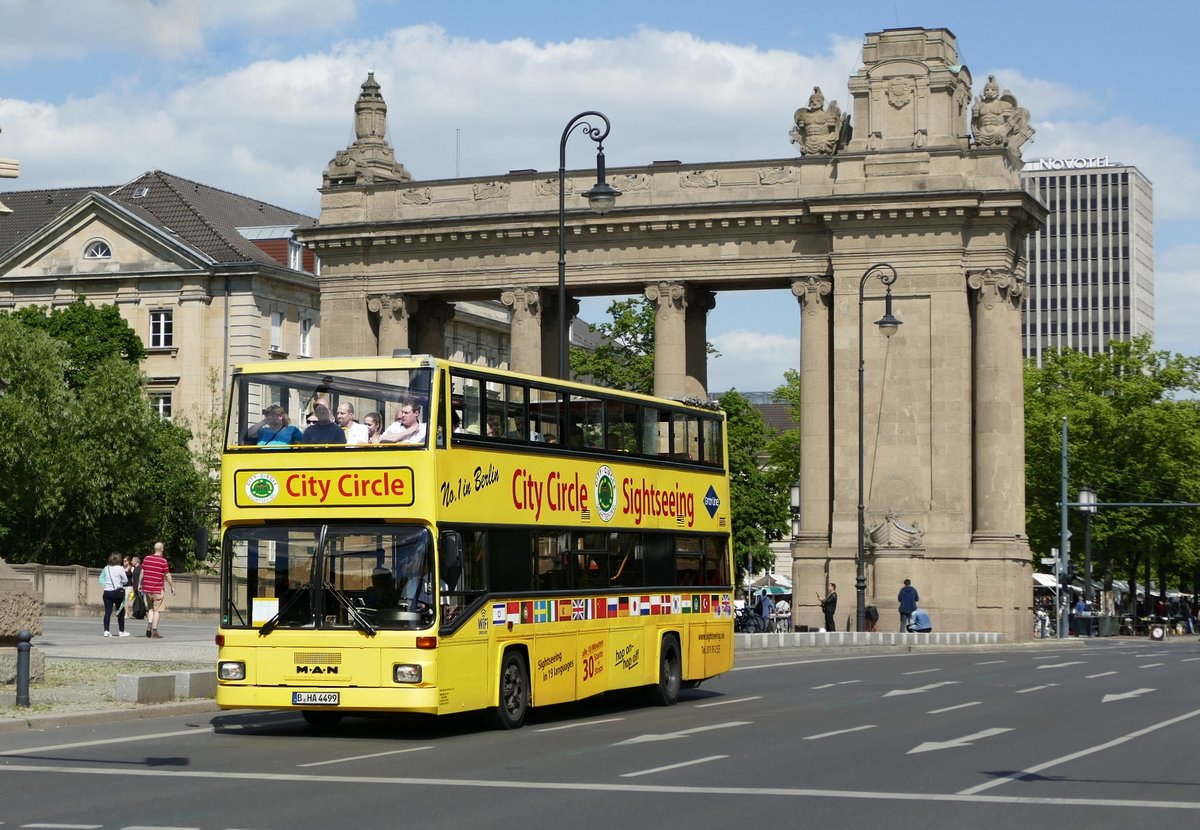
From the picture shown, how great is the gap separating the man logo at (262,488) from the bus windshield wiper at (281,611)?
1016 mm

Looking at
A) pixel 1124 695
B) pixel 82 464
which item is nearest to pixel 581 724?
pixel 1124 695

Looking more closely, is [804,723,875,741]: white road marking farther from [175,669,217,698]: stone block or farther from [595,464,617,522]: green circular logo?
[175,669,217,698]: stone block

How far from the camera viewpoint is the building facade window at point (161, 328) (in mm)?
85500

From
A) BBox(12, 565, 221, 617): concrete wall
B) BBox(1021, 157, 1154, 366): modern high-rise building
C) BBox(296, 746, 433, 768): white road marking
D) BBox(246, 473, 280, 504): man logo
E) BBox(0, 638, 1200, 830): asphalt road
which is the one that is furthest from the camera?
BBox(1021, 157, 1154, 366): modern high-rise building

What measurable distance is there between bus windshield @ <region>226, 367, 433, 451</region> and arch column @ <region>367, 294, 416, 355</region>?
43.4 meters

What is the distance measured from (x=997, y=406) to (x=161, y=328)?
39.9 meters

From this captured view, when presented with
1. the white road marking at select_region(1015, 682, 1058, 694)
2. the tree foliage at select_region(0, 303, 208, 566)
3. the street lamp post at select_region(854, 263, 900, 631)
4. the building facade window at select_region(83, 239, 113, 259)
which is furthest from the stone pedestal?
the building facade window at select_region(83, 239, 113, 259)

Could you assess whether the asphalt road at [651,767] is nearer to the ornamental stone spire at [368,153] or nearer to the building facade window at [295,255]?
the ornamental stone spire at [368,153]

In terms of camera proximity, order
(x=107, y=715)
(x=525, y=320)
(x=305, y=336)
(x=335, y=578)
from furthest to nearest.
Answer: (x=305, y=336)
(x=525, y=320)
(x=107, y=715)
(x=335, y=578)

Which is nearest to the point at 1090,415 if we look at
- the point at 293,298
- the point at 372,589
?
the point at 293,298

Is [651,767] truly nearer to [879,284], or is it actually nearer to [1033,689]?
[1033,689]

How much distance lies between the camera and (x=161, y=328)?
85688 mm

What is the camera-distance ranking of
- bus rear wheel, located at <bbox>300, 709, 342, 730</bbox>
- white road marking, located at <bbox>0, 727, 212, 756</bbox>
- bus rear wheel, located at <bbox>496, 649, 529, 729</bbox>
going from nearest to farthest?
white road marking, located at <bbox>0, 727, 212, 756</bbox> → bus rear wheel, located at <bbox>496, 649, 529, 729</bbox> → bus rear wheel, located at <bbox>300, 709, 342, 730</bbox>

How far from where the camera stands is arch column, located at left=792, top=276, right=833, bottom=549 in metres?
60.8
